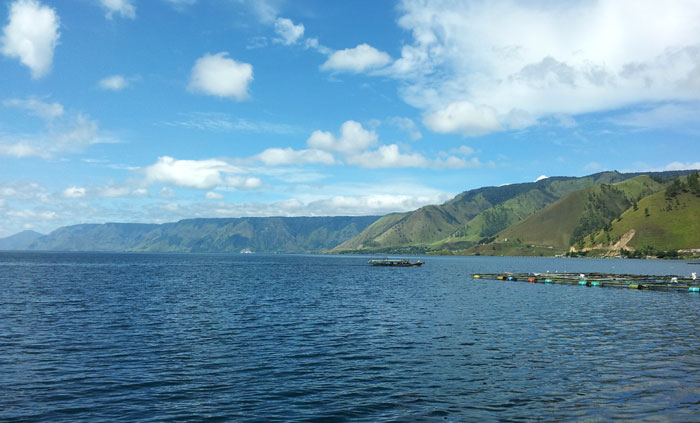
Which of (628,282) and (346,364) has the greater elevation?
(346,364)

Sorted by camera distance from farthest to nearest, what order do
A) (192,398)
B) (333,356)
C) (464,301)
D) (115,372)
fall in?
(464,301) < (333,356) < (115,372) < (192,398)

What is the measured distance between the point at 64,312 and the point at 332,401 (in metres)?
53.7

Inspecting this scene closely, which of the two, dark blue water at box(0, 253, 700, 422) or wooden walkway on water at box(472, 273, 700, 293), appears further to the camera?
wooden walkway on water at box(472, 273, 700, 293)

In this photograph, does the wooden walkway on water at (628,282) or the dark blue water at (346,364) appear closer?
the dark blue water at (346,364)

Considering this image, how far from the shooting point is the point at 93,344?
143ft

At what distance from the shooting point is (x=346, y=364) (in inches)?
1447

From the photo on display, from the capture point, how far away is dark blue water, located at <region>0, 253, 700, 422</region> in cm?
2630

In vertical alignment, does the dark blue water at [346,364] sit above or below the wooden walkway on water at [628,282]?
above

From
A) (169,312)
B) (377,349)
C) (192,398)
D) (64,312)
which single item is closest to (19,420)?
(192,398)

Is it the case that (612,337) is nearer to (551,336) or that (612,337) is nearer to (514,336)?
(551,336)

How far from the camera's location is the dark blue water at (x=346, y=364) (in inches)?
1035

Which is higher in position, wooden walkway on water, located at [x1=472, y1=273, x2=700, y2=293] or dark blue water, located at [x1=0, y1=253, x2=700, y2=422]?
dark blue water, located at [x1=0, y1=253, x2=700, y2=422]

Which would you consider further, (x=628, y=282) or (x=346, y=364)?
(x=628, y=282)

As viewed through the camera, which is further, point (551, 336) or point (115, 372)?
point (551, 336)
